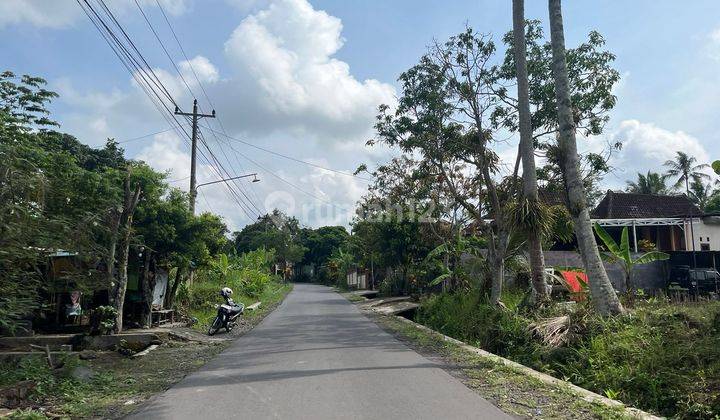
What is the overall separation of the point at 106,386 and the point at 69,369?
0.91m

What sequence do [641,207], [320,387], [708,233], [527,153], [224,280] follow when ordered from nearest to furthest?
[320,387] < [527,153] < [224,280] < [708,233] < [641,207]

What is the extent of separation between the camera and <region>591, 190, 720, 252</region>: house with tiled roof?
1126 inches

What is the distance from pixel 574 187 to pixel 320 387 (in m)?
6.82

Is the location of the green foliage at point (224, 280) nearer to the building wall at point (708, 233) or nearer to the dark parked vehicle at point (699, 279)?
the dark parked vehicle at point (699, 279)

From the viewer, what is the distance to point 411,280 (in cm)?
3150

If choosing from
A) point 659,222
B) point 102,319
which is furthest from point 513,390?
point 659,222

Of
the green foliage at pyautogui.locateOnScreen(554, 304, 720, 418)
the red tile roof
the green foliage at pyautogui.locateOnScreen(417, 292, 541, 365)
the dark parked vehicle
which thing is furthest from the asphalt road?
the red tile roof

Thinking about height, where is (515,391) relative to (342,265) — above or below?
below

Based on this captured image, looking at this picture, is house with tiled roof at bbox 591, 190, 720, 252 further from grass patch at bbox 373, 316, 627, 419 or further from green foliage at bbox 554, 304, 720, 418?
grass patch at bbox 373, 316, 627, 419

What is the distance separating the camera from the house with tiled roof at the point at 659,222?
93.8 ft

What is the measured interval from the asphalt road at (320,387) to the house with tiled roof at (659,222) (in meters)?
20.7

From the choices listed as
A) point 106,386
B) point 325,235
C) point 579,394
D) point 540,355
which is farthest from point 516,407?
point 325,235

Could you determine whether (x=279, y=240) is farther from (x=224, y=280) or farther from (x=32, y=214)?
(x=32, y=214)

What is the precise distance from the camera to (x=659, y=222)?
28.7 meters
